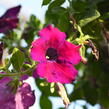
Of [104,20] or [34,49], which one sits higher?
[34,49]

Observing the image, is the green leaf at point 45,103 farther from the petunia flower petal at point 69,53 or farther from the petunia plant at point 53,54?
the petunia flower petal at point 69,53

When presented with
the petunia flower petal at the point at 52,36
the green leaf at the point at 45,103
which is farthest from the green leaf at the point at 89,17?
the green leaf at the point at 45,103

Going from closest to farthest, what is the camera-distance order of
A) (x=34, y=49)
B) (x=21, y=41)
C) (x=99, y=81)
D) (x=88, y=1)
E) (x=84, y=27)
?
1. (x=34, y=49)
2. (x=84, y=27)
3. (x=88, y=1)
4. (x=21, y=41)
5. (x=99, y=81)

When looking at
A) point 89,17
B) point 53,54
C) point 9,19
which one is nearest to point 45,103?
point 9,19

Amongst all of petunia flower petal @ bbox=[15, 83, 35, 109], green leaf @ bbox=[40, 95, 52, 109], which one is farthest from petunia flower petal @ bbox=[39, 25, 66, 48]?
green leaf @ bbox=[40, 95, 52, 109]

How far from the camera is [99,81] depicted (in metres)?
1.78

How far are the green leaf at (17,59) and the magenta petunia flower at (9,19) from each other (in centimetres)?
24

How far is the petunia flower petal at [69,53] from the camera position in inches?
32.1

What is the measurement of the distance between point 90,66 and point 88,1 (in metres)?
0.61

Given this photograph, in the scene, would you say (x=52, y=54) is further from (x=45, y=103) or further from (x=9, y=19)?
(x=45, y=103)

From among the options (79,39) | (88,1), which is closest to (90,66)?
(88,1)

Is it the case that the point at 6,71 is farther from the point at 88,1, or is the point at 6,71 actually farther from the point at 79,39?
the point at 88,1

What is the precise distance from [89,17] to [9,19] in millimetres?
257

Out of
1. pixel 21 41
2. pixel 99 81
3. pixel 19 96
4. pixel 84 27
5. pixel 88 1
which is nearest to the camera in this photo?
pixel 19 96
